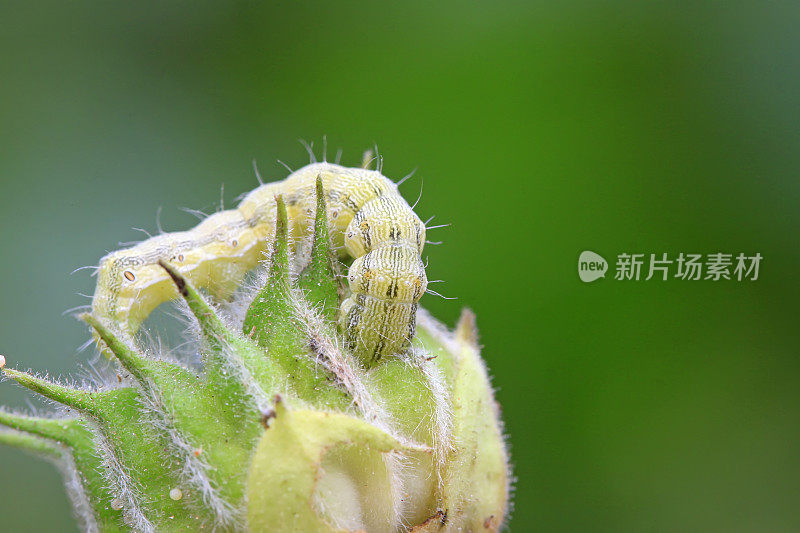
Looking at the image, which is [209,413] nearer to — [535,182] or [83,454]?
[83,454]

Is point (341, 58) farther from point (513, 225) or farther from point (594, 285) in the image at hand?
point (594, 285)

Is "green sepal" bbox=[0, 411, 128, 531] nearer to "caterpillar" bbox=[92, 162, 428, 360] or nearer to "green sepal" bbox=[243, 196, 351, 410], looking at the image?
"caterpillar" bbox=[92, 162, 428, 360]

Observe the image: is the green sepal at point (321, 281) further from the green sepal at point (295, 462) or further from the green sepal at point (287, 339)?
the green sepal at point (295, 462)

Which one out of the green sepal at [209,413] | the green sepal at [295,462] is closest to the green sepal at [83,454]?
the green sepal at [209,413]

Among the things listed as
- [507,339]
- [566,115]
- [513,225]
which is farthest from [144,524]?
[566,115]

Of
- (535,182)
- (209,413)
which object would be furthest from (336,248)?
(535,182)

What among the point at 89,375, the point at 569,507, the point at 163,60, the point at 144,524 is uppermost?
the point at 163,60

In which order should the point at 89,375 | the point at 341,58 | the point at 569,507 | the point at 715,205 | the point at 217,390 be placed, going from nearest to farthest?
1. the point at 217,390
2. the point at 89,375
3. the point at 569,507
4. the point at 715,205
5. the point at 341,58
